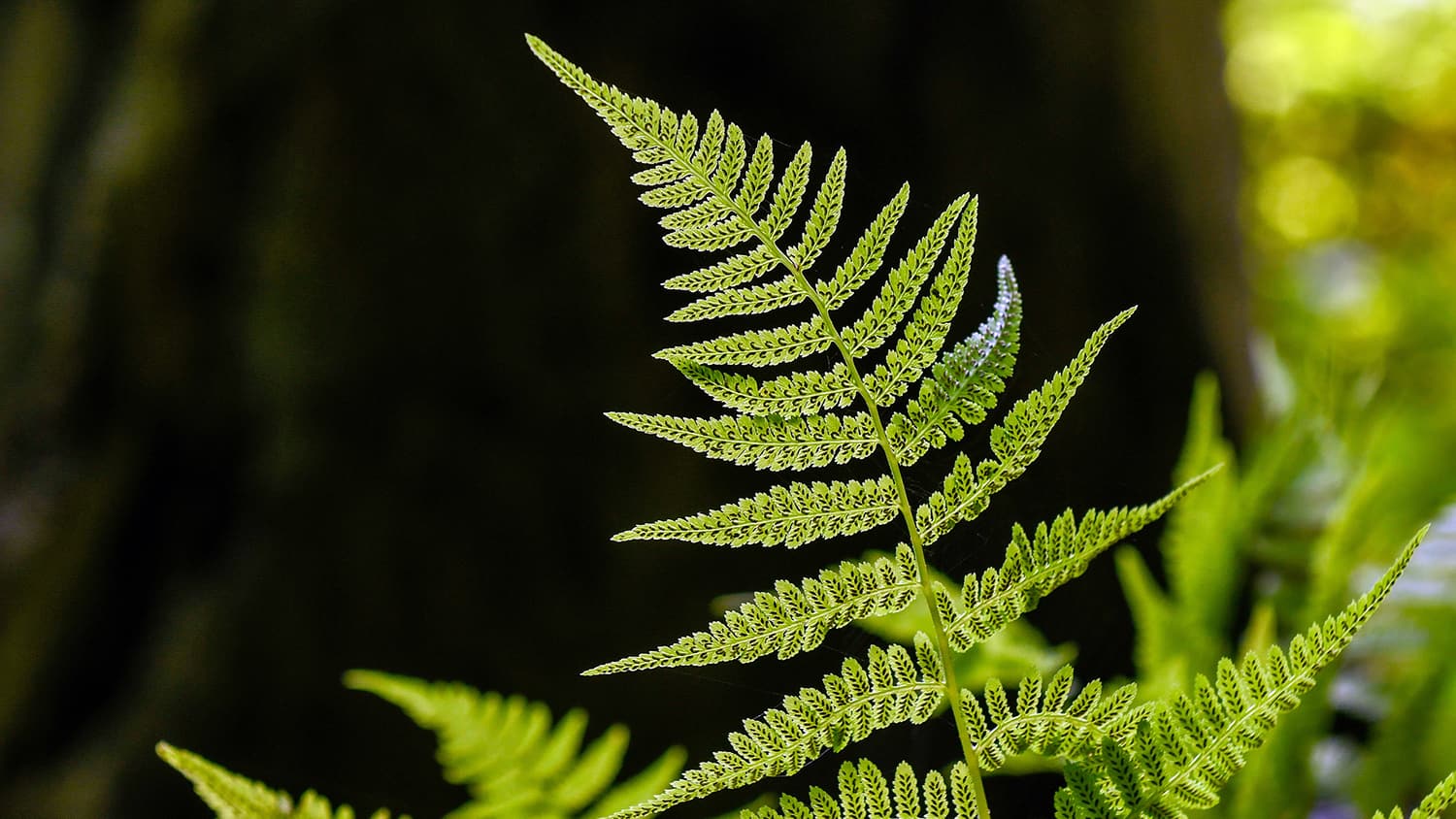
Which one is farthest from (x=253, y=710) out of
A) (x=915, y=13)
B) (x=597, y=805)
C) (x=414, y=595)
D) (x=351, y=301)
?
(x=915, y=13)

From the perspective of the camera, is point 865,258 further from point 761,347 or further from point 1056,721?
point 1056,721

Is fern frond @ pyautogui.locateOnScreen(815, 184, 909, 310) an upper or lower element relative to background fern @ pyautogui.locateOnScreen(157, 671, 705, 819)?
upper

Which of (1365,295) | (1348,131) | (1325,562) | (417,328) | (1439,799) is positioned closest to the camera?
(1439,799)

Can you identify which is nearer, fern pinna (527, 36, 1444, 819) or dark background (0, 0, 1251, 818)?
fern pinna (527, 36, 1444, 819)

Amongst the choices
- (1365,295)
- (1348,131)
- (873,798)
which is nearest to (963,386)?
(873,798)

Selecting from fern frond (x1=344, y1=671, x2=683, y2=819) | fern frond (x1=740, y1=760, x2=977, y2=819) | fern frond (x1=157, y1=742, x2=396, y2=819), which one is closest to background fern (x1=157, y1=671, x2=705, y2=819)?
fern frond (x1=344, y1=671, x2=683, y2=819)

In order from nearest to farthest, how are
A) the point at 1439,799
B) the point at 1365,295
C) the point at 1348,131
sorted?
the point at 1439,799
the point at 1365,295
the point at 1348,131

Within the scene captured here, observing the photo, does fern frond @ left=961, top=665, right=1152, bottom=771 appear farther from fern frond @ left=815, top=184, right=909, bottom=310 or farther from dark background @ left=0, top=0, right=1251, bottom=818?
dark background @ left=0, top=0, right=1251, bottom=818
